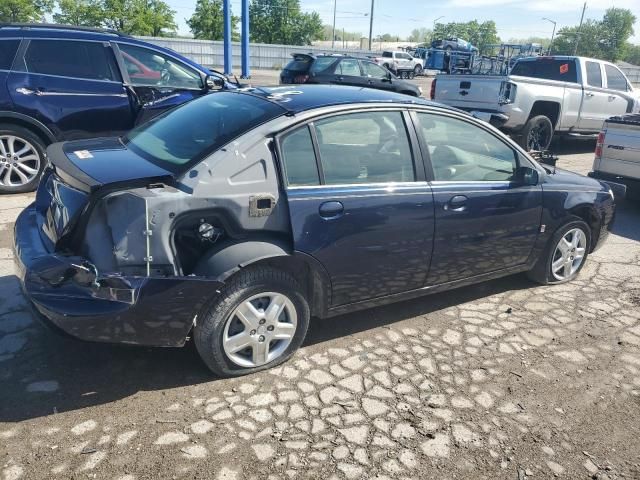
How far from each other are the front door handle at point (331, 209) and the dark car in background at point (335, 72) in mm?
12482

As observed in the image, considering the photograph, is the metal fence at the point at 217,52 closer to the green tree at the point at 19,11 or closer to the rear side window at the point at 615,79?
the rear side window at the point at 615,79

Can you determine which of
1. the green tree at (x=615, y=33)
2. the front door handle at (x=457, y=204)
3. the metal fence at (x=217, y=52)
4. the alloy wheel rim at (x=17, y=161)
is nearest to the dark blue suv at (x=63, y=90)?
the alloy wheel rim at (x=17, y=161)

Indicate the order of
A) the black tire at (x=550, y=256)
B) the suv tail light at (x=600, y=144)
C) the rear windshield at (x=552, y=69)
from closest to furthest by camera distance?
the black tire at (x=550, y=256) → the suv tail light at (x=600, y=144) → the rear windshield at (x=552, y=69)

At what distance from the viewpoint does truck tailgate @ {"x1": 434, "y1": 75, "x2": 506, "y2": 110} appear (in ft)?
30.8

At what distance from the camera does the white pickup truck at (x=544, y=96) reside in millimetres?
9367

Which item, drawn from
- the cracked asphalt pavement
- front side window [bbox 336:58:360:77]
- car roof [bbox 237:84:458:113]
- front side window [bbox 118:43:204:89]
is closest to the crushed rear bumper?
the cracked asphalt pavement

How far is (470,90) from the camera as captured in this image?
977 cm

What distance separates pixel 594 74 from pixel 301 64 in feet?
26.0

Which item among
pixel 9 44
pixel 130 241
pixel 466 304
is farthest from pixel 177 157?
pixel 9 44

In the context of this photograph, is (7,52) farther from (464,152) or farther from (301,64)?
(301,64)

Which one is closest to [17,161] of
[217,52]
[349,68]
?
[349,68]

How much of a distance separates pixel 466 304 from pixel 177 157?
257cm

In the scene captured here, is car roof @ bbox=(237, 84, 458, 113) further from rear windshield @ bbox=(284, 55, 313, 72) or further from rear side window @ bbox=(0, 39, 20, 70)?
rear windshield @ bbox=(284, 55, 313, 72)

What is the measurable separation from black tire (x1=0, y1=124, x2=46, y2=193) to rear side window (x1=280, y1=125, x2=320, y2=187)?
4.32 m
